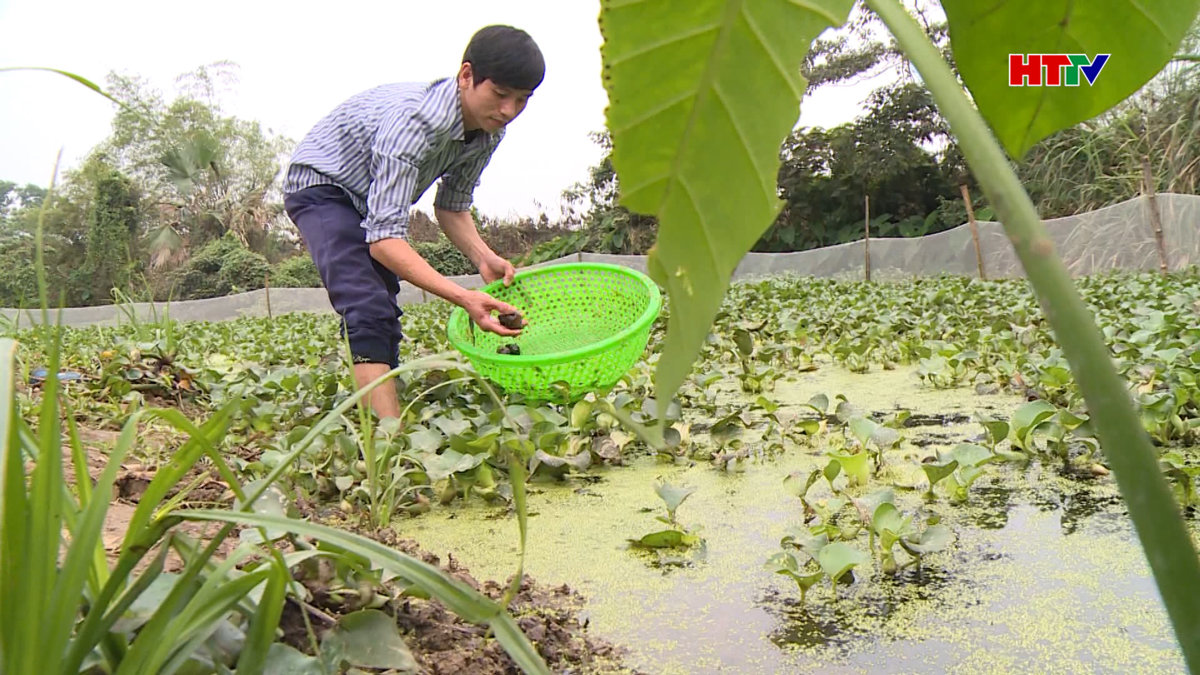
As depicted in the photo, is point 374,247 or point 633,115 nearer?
point 633,115

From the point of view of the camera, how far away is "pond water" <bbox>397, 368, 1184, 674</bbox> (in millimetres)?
902

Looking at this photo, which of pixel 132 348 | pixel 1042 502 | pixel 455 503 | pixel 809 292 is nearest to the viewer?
pixel 1042 502

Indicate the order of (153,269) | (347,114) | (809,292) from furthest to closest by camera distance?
(153,269) → (809,292) → (347,114)

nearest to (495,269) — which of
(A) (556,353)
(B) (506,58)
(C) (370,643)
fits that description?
(A) (556,353)

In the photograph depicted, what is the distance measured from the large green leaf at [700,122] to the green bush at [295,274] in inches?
640

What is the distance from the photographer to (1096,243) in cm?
723

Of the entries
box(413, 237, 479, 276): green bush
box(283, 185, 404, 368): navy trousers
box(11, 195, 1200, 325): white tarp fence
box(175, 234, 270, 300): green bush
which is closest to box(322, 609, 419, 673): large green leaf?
box(283, 185, 404, 368): navy trousers

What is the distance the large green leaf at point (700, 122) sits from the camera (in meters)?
0.17

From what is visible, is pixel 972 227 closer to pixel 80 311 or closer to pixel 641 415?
pixel 641 415

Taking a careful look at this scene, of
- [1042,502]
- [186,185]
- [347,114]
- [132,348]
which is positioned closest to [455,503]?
[1042,502]

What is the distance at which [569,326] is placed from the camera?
2.79 metres

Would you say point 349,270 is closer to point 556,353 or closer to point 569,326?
point 556,353

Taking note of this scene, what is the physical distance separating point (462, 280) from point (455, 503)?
26.6 feet

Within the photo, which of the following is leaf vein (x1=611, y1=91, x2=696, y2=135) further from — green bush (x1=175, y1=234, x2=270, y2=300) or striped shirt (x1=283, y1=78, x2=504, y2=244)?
green bush (x1=175, y1=234, x2=270, y2=300)
